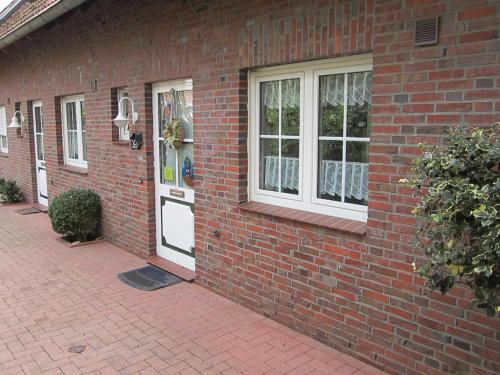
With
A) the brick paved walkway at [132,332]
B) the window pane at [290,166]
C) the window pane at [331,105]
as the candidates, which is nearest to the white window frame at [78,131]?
the brick paved walkway at [132,332]

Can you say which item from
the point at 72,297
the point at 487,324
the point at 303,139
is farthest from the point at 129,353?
the point at 487,324

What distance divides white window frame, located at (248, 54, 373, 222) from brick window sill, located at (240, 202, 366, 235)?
0.20 feet

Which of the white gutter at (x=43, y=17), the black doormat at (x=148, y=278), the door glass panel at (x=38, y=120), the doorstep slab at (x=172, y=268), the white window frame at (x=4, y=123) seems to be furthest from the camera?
the white window frame at (x=4, y=123)

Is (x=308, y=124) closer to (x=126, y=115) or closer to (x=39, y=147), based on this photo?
(x=126, y=115)

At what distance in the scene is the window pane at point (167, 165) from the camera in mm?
6105

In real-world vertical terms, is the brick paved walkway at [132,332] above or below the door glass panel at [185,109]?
below

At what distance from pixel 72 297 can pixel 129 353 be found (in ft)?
5.24

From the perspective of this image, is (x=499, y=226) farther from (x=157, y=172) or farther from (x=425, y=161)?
(x=157, y=172)

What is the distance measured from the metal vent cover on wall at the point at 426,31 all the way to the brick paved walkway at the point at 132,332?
2490mm

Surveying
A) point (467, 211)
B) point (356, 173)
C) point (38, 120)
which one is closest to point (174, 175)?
point (356, 173)

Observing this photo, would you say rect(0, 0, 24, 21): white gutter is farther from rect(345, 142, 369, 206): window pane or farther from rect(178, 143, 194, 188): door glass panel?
rect(345, 142, 369, 206): window pane

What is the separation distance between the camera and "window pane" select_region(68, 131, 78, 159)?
867cm

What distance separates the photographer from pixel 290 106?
4309 mm

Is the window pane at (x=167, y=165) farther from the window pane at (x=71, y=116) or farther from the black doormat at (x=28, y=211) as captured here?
the black doormat at (x=28, y=211)
